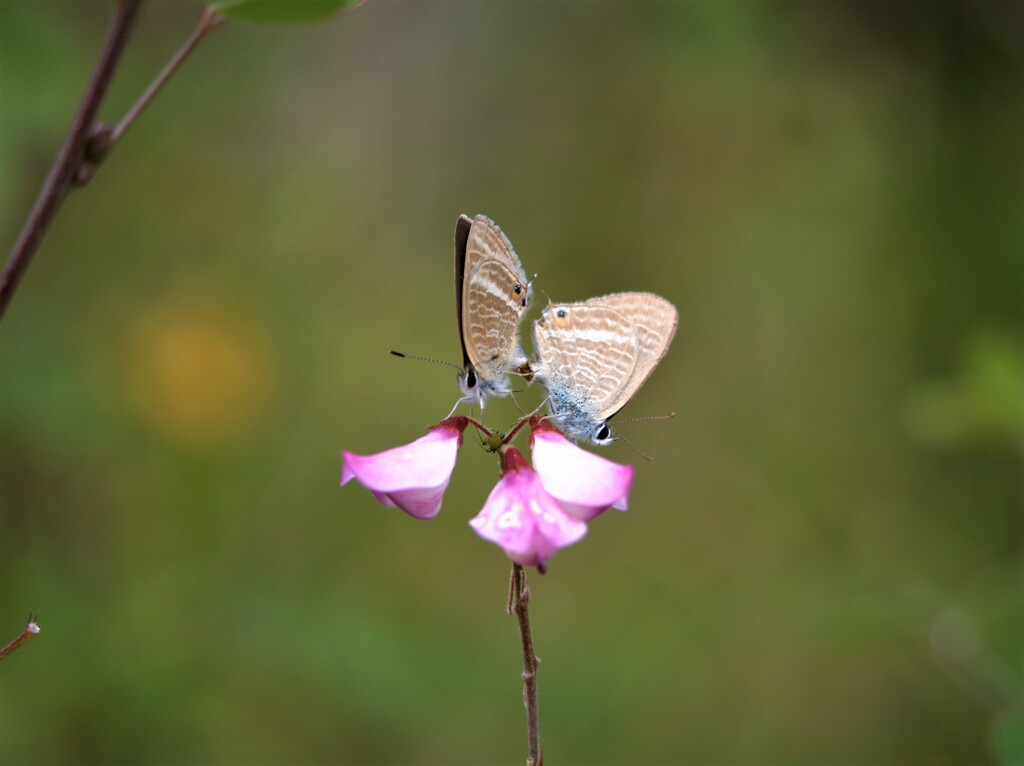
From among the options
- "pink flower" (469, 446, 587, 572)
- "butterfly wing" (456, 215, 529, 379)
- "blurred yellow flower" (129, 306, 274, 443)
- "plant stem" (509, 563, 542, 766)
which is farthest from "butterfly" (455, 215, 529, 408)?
"blurred yellow flower" (129, 306, 274, 443)

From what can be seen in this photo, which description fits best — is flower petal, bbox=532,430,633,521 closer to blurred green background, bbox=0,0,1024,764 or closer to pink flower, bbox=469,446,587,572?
pink flower, bbox=469,446,587,572

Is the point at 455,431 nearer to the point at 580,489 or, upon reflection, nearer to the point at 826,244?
the point at 580,489

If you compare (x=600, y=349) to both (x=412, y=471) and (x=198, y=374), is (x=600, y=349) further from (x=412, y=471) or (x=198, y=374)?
(x=198, y=374)

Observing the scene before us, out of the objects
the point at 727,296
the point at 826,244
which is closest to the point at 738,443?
the point at 727,296

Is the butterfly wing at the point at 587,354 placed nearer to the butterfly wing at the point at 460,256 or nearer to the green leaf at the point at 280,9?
the butterfly wing at the point at 460,256

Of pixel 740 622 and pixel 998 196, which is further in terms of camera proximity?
pixel 998 196

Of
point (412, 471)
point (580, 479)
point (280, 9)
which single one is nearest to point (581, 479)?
point (580, 479)
